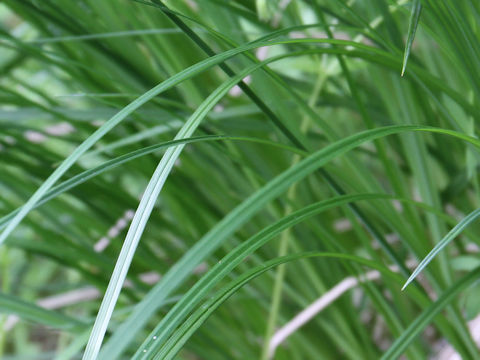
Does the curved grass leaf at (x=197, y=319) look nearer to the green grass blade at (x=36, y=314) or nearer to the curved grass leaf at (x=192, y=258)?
the curved grass leaf at (x=192, y=258)

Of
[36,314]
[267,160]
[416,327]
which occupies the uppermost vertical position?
[267,160]

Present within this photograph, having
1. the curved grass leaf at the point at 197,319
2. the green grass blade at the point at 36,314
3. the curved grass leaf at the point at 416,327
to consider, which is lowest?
the curved grass leaf at the point at 416,327

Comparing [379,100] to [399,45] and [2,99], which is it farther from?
[2,99]

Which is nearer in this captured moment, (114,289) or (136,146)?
(114,289)

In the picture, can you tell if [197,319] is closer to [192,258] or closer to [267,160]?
[192,258]

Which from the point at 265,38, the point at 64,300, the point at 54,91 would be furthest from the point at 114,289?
the point at 54,91

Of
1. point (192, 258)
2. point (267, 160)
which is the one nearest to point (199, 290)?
point (192, 258)

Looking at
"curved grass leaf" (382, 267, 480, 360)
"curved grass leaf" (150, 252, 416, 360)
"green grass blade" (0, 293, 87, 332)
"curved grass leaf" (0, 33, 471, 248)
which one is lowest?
"curved grass leaf" (382, 267, 480, 360)

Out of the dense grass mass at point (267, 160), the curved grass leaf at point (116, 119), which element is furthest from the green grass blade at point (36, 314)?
the curved grass leaf at point (116, 119)

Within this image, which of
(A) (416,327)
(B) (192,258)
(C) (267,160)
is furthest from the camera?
(C) (267,160)

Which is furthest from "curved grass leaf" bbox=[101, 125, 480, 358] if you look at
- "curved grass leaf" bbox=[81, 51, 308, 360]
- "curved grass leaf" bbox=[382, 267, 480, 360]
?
"curved grass leaf" bbox=[382, 267, 480, 360]

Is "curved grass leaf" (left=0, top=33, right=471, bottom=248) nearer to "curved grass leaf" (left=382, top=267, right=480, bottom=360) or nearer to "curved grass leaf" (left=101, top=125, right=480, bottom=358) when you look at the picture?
"curved grass leaf" (left=101, top=125, right=480, bottom=358)
